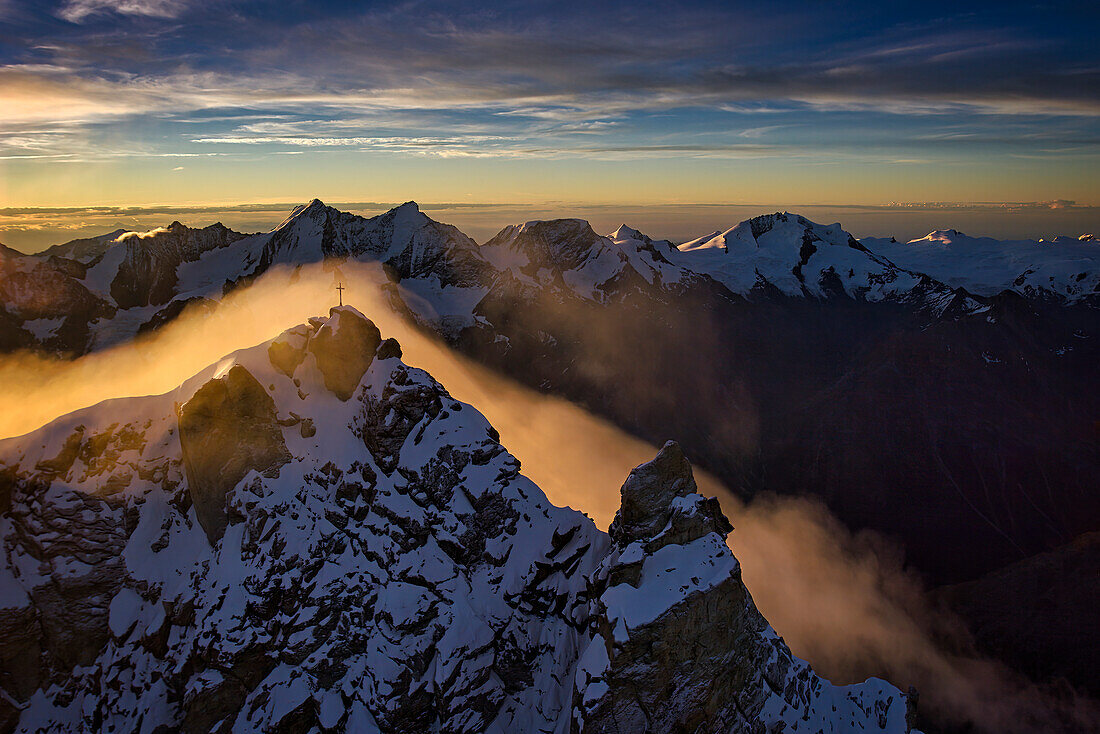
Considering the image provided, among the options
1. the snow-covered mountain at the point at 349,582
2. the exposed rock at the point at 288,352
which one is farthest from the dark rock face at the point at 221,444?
the exposed rock at the point at 288,352

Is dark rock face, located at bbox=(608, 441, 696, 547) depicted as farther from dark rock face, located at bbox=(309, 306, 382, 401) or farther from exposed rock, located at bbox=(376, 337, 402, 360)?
dark rock face, located at bbox=(309, 306, 382, 401)

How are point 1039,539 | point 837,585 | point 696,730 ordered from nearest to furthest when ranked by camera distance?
point 696,730 < point 837,585 < point 1039,539

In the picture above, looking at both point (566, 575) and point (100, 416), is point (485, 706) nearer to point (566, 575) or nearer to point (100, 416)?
point (566, 575)

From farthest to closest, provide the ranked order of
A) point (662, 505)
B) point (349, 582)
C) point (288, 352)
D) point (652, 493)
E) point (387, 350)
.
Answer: point (387, 350) < point (288, 352) < point (349, 582) < point (652, 493) < point (662, 505)

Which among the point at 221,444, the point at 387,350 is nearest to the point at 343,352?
the point at 387,350

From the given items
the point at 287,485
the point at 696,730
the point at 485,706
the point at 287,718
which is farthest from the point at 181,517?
the point at 696,730

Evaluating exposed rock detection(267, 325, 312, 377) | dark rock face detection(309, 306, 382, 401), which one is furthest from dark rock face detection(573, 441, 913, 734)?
exposed rock detection(267, 325, 312, 377)

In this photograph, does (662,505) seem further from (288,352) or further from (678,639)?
(288,352)
